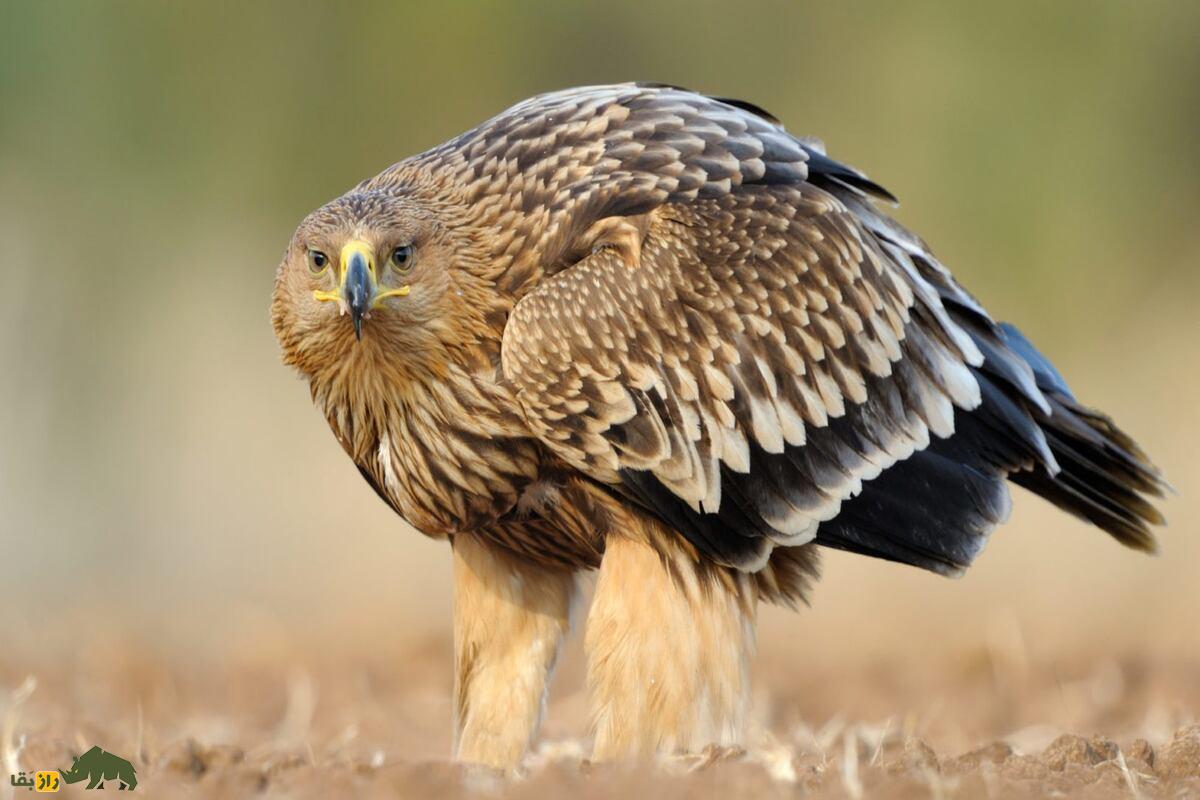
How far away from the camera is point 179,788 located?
12.1 feet

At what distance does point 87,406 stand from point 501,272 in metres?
7.22

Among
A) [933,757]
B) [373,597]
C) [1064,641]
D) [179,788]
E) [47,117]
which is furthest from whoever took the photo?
[47,117]

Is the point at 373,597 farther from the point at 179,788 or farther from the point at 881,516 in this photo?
the point at 179,788

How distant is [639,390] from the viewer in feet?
15.5

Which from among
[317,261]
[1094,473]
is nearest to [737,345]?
[317,261]

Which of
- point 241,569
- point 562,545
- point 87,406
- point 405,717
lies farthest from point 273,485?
point 562,545

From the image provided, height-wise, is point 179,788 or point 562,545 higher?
point 562,545

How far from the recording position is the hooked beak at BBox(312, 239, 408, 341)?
446cm

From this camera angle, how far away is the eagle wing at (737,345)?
4688 millimetres

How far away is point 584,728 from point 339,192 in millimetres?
7274

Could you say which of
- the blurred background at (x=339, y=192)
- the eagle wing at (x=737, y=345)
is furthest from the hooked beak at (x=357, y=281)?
the blurred background at (x=339, y=192)

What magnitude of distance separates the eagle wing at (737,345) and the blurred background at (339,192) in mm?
3230

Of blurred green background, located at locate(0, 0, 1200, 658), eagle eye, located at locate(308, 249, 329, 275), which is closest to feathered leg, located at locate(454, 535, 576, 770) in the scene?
eagle eye, located at locate(308, 249, 329, 275)

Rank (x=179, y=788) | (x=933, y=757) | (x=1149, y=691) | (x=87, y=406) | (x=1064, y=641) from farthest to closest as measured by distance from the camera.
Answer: (x=87, y=406)
(x=1064, y=641)
(x=1149, y=691)
(x=933, y=757)
(x=179, y=788)
